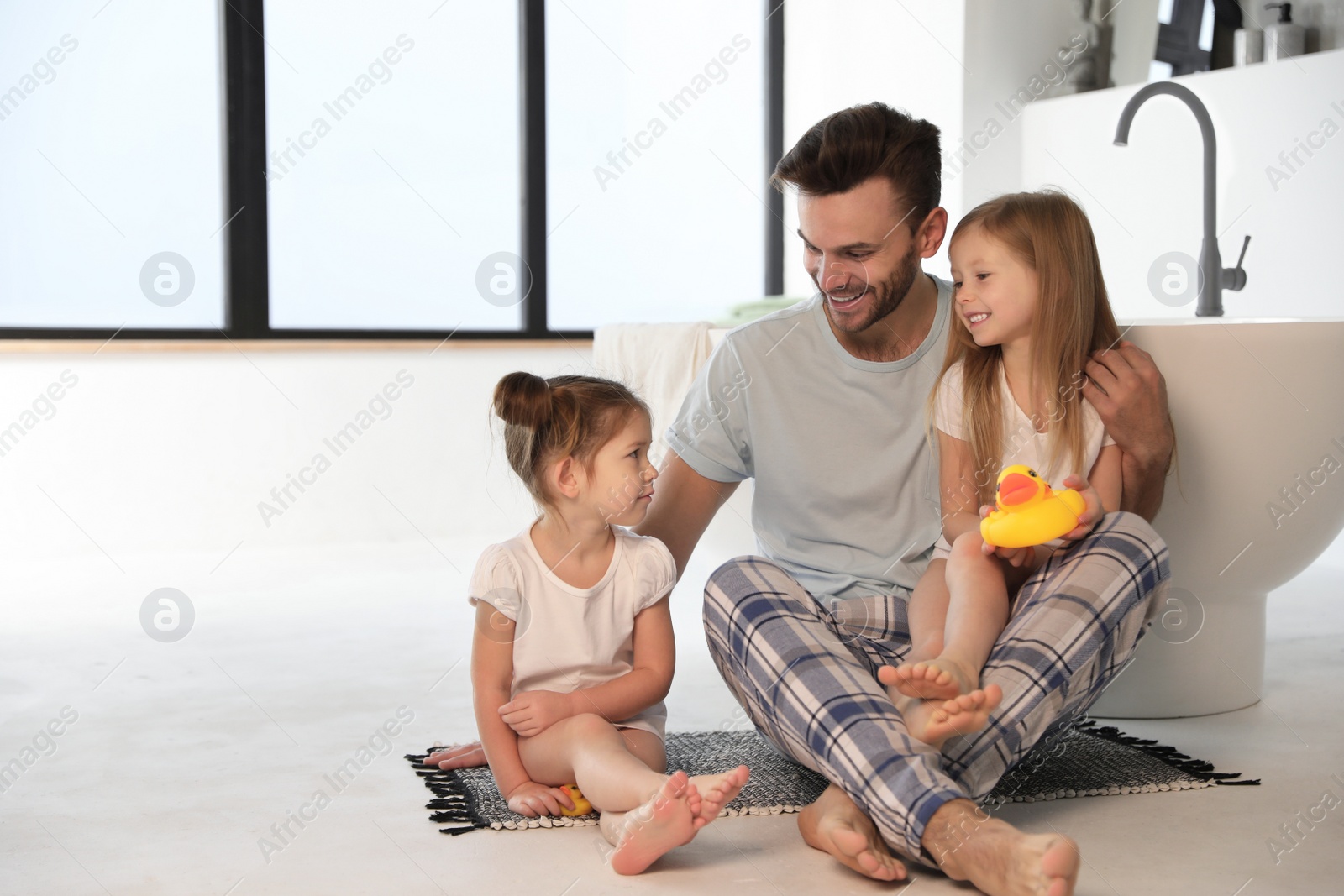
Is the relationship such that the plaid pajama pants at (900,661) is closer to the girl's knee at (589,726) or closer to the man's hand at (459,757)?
the girl's knee at (589,726)

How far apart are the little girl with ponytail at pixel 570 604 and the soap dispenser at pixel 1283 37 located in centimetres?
215

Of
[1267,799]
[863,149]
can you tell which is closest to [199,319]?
[863,149]

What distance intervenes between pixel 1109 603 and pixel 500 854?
594 mm

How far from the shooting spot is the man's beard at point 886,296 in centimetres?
136

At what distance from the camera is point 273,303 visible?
3143mm

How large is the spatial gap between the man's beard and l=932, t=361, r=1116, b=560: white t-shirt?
105 mm

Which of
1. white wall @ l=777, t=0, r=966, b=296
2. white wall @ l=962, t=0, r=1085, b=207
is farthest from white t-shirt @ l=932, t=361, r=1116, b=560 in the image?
white wall @ l=962, t=0, r=1085, b=207

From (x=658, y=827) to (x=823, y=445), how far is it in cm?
50

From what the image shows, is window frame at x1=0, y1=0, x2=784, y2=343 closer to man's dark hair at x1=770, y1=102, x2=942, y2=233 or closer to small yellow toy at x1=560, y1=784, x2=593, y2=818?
man's dark hair at x1=770, y1=102, x2=942, y2=233

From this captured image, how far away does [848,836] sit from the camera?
1.01m

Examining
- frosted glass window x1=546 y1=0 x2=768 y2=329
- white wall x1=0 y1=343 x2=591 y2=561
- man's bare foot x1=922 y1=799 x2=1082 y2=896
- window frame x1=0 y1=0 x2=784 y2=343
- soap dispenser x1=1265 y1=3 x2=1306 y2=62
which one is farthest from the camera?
frosted glass window x1=546 y1=0 x2=768 y2=329

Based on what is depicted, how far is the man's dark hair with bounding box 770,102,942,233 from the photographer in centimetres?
136

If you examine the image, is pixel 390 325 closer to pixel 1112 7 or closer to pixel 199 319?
pixel 199 319

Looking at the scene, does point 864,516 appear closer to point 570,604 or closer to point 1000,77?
point 570,604
